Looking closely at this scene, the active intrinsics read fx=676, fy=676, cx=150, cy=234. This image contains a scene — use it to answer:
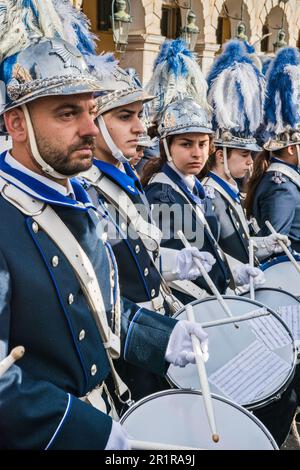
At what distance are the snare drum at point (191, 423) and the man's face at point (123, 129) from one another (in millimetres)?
1332

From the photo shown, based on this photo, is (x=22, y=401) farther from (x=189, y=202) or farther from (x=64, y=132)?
(x=189, y=202)

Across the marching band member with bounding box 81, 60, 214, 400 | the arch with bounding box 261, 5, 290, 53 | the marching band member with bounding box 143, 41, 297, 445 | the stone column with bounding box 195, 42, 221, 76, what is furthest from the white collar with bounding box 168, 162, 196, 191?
the arch with bounding box 261, 5, 290, 53

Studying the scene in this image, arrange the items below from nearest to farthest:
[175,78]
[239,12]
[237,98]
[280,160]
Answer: [280,160] < [175,78] < [237,98] < [239,12]

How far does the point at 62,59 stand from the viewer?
2045mm

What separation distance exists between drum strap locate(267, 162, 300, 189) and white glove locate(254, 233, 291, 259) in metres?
0.72

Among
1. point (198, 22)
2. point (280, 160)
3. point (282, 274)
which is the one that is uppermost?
point (198, 22)

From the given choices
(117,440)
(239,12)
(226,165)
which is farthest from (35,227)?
(239,12)

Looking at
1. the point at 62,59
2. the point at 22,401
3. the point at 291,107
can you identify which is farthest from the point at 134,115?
the point at 291,107

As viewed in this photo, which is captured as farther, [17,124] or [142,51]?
[142,51]

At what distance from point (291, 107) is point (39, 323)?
13.7 feet

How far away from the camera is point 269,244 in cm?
425

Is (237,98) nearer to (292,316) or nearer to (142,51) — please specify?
(292,316)

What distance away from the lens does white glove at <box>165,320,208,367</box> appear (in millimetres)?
2277

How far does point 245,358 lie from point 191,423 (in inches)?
26.3
